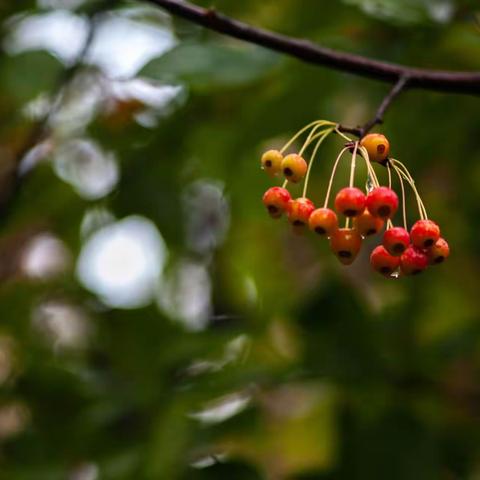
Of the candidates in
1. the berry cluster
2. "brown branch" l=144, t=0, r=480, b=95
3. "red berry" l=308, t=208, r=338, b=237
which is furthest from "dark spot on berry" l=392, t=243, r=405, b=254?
"brown branch" l=144, t=0, r=480, b=95

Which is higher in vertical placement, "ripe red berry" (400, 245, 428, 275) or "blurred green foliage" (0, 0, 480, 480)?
"ripe red berry" (400, 245, 428, 275)

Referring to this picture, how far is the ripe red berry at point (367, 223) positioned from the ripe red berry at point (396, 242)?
0.08 ft

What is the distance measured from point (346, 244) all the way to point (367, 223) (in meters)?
0.05

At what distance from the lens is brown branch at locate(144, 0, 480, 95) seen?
158 centimetres

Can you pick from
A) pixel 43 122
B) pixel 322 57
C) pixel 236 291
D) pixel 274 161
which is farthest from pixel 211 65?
pixel 236 291

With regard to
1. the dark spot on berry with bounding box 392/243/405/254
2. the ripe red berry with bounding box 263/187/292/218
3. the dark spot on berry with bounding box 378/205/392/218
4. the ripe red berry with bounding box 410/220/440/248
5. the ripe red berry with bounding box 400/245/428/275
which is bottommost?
the ripe red berry with bounding box 400/245/428/275

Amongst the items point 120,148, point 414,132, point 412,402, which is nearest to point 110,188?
point 120,148

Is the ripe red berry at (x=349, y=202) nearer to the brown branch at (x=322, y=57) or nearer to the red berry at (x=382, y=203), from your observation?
the red berry at (x=382, y=203)

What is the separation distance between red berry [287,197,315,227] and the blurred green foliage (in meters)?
0.58

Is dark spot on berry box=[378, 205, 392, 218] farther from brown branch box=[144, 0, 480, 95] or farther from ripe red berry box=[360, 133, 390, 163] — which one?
brown branch box=[144, 0, 480, 95]

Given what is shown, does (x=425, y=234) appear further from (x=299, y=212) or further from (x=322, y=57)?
(x=322, y=57)

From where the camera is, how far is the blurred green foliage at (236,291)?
219 centimetres

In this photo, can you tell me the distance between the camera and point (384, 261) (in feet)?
4.82

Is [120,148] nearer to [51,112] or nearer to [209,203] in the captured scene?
[51,112]
